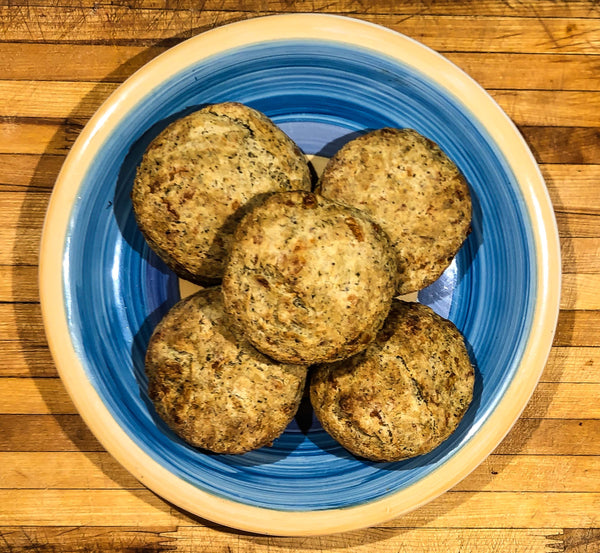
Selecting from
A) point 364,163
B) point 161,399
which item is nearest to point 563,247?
point 364,163

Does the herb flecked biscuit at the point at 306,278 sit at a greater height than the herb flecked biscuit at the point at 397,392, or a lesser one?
greater

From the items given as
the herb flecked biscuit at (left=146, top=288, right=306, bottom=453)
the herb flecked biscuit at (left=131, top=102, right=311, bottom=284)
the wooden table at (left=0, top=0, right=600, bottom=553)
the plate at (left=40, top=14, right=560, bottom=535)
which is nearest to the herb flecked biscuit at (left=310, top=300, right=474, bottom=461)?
the herb flecked biscuit at (left=146, top=288, right=306, bottom=453)

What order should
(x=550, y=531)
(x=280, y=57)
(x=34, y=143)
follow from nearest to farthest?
1. (x=280, y=57)
2. (x=34, y=143)
3. (x=550, y=531)

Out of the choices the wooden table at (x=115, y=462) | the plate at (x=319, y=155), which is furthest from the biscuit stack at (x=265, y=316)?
the wooden table at (x=115, y=462)

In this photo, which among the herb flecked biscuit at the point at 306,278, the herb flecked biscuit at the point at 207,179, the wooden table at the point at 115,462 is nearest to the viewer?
the herb flecked biscuit at the point at 306,278

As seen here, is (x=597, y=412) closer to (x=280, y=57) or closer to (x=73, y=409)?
(x=280, y=57)

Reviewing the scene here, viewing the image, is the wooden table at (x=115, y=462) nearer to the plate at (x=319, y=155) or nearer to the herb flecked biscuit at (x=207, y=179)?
the plate at (x=319, y=155)

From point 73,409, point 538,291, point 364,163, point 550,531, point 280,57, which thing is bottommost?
point 550,531
